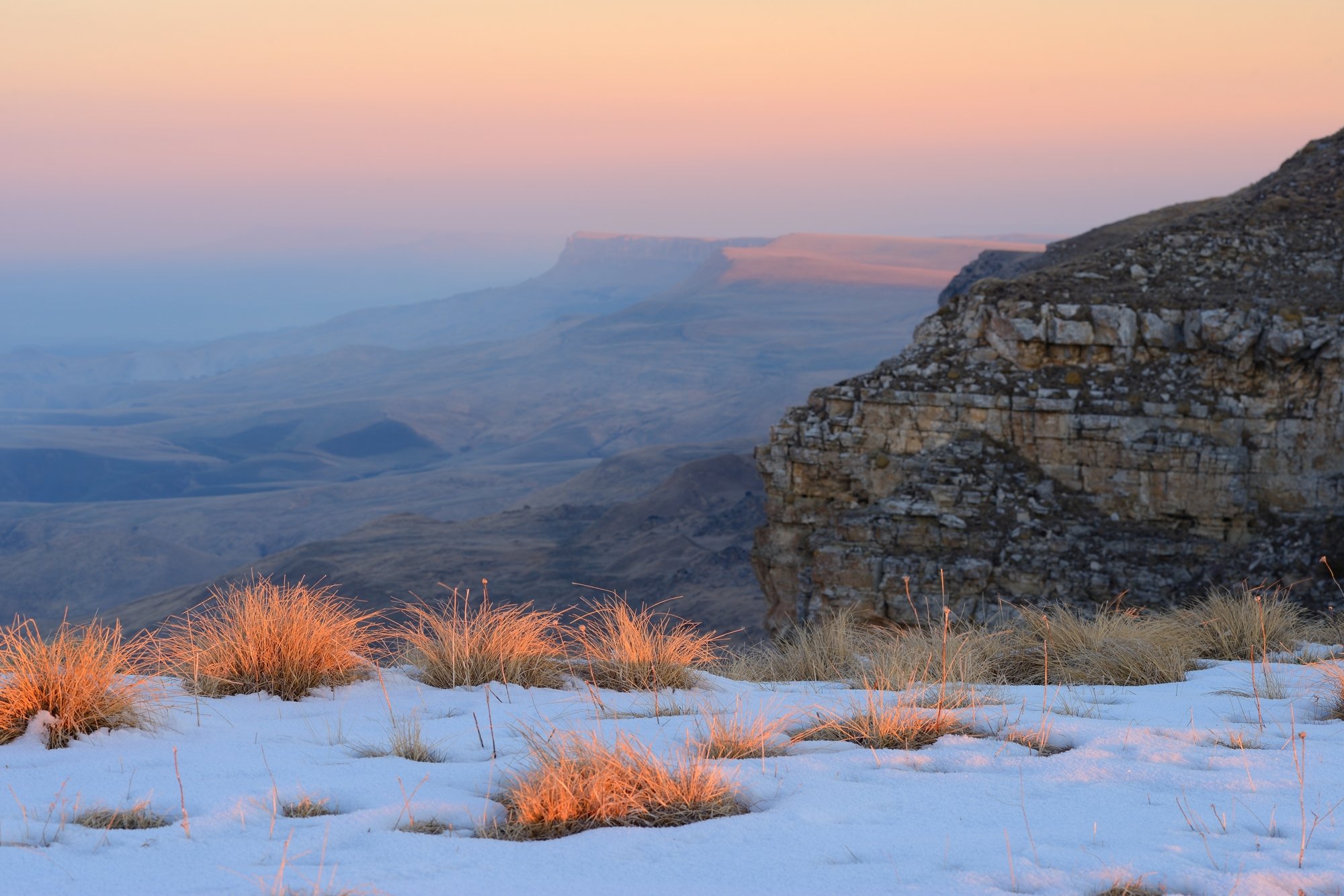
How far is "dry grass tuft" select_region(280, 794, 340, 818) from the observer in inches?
129

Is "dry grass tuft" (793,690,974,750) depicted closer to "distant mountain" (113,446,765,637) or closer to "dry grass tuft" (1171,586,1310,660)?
"dry grass tuft" (1171,586,1310,660)

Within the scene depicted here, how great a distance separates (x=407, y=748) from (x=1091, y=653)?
3879 mm

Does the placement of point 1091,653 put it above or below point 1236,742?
below

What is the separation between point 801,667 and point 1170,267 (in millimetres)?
10792

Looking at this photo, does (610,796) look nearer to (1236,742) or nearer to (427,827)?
(427,827)

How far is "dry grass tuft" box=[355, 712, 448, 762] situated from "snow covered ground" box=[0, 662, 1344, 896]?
0.20 ft

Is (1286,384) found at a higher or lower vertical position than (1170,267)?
lower

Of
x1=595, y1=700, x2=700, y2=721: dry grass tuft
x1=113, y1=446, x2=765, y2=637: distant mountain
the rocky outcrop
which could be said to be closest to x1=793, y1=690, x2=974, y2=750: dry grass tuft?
x1=595, y1=700, x2=700, y2=721: dry grass tuft

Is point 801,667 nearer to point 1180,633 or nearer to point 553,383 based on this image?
point 1180,633

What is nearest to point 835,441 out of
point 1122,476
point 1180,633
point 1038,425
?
point 1038,425

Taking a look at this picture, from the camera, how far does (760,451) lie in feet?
51.2

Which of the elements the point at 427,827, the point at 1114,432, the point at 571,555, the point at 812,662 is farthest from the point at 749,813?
the point at 571,555

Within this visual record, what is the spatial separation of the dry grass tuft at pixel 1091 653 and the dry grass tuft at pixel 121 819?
4.02m

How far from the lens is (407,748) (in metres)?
3.99
